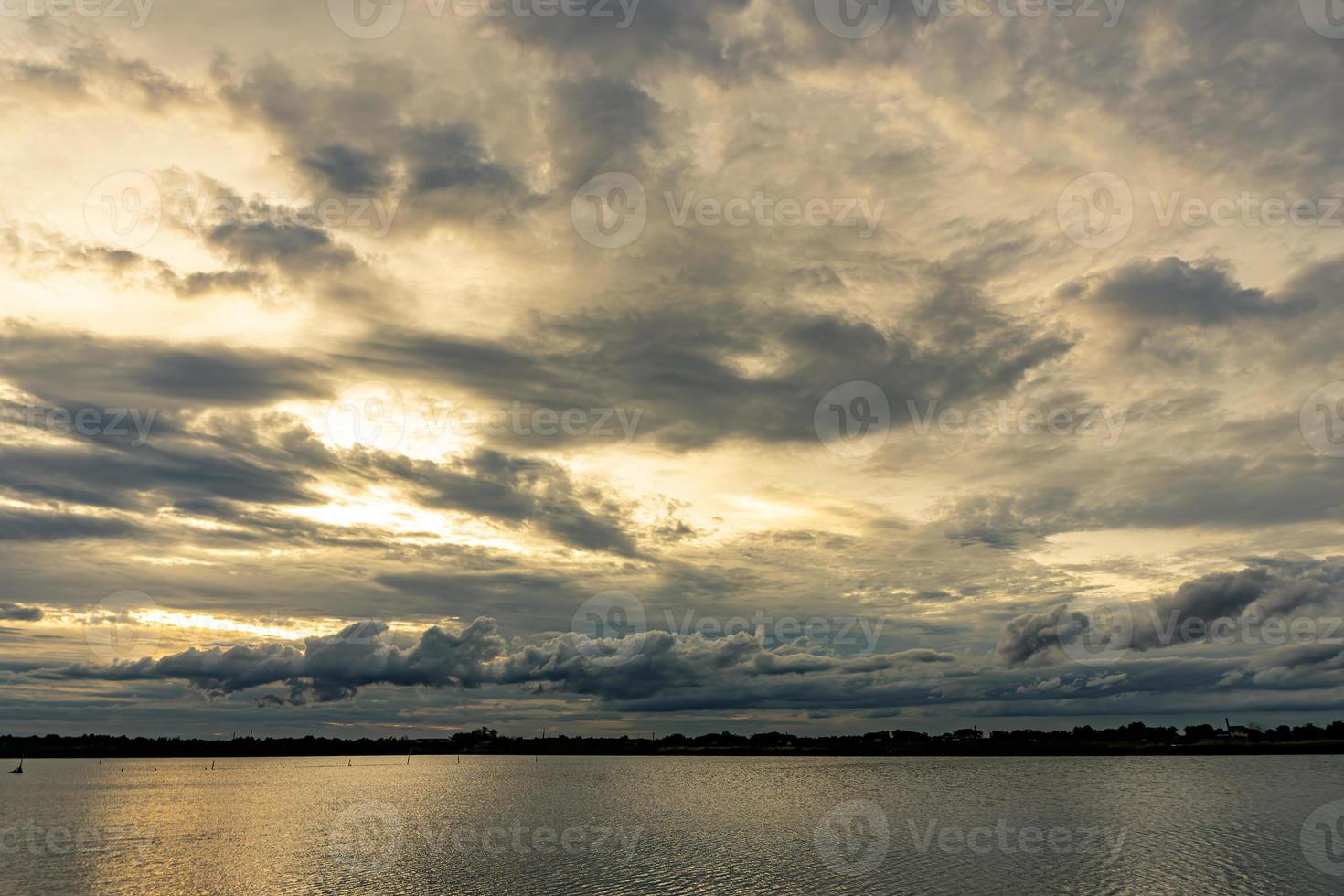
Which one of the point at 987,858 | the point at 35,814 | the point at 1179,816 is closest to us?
the point at 987,858

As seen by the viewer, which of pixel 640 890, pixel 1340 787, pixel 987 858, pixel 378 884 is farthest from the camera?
pixel 1340 787

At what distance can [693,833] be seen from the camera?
114562 mm

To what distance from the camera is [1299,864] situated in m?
83.9

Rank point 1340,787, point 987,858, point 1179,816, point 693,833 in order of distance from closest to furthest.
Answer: point 987,858 < point 693,833 < point 1179,816 < point 1340,787

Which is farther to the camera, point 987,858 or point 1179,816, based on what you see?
point 1179,816

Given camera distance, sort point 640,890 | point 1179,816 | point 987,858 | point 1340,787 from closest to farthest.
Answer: point 640,890 → point 987,858 → point 1179,816 → point 1340,787

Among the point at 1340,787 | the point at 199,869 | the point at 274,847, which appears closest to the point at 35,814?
the point at 274,847

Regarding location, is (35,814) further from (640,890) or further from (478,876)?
(640,890)

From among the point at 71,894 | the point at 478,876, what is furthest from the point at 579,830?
the point at 71,894

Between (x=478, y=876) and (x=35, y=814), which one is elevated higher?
(x=478, y=876)

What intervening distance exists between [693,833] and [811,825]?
61.5ft

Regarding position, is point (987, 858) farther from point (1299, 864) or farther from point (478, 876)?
point (478, 876)

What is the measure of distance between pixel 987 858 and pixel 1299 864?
Answer: 29.9m

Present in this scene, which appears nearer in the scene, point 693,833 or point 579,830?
point 693,833
